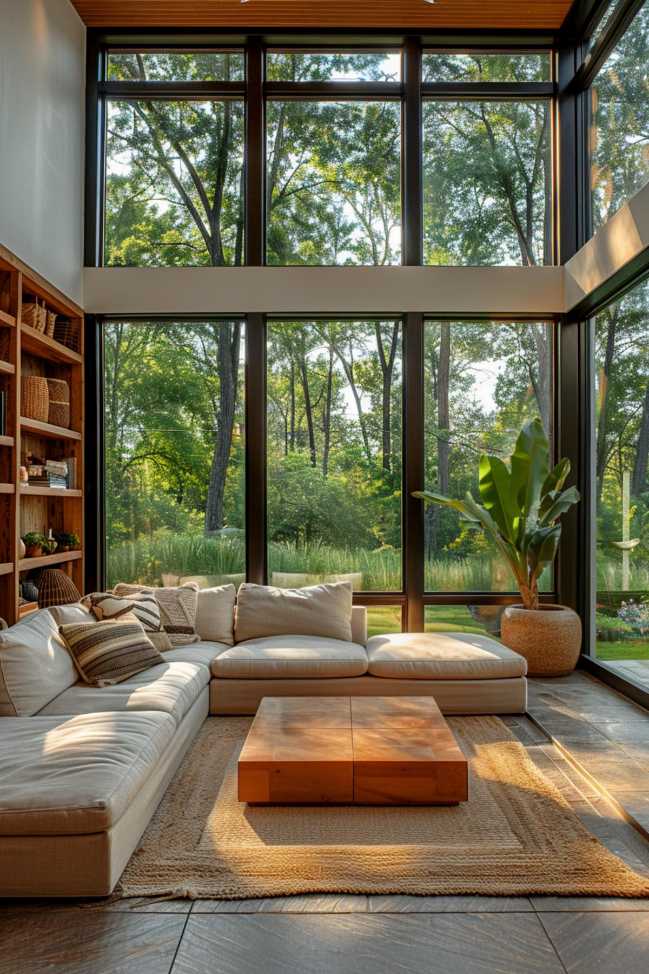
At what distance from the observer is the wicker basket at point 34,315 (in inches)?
183

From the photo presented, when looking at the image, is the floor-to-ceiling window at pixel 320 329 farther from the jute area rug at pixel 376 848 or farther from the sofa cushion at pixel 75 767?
the sofa cushion at pixel 75 767

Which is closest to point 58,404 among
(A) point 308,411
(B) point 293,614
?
(A) point 308,411

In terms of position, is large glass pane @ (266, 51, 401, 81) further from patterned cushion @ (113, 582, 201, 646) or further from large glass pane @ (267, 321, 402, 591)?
patterned cushion @ (113, 582, 201, 646)

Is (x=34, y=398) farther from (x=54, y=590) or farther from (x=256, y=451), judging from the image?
(x=256, y=451)

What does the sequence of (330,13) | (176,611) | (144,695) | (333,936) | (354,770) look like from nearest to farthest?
(333,936)
(354,770)
(144,695)
(176,611)
(330,13)

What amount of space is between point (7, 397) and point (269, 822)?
9.67ft

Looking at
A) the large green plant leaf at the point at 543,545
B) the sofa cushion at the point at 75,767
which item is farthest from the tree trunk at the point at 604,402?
the sofa cushion at the point at 75,767

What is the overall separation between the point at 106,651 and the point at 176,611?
36.5 inches

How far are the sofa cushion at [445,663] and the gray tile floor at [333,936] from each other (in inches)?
67.6

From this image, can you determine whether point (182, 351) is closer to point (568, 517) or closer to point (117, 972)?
point (568, 517)

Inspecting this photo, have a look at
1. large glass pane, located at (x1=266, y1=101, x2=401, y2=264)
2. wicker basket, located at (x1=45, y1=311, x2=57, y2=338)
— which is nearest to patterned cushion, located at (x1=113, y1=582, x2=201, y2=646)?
wicker basket, located at (x1=45, y1=311, x2=57, y2=338)

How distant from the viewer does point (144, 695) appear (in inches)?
132

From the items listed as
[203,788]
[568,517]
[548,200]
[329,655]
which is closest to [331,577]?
[329,655]

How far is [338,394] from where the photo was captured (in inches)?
220
